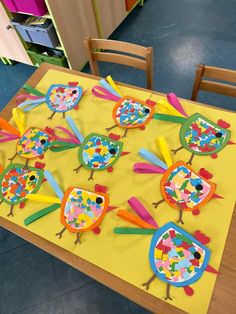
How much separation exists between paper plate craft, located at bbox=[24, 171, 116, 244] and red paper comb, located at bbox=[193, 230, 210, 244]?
0.33 m

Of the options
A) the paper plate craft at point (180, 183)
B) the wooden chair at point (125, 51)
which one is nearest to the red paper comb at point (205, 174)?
the paper plate craft at point (180, 183)

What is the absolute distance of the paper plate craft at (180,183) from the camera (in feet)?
3.19

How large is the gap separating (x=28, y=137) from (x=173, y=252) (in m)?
0.87

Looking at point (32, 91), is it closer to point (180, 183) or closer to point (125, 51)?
point (125, 51)

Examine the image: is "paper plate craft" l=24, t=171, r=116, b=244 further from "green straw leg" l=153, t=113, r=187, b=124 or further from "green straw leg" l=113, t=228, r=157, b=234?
"green straw leg" l=153, t=113, r=187, b=124

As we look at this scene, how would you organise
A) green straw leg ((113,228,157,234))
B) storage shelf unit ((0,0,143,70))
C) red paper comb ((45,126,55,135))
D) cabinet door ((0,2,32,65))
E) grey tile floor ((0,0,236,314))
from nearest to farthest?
1. green straw leg ((113,228,157,234))
2. red paper comb ((45,126,55,135))
3. grey tile floor ((0,0,236,314))
4. storage shelf unit ((0,0,143,70))
5. cabinet door ((0,2,32,65))

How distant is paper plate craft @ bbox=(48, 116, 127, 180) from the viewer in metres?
1.12

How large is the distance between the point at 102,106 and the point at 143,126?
25 cm

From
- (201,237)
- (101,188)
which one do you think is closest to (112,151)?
(101,188)

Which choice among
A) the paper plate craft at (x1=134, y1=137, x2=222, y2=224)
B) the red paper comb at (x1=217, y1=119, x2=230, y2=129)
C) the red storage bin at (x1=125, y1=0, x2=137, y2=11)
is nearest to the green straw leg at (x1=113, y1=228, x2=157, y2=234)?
the paper plate craft at (x1=134, y1=137, x2=222, y2=224)

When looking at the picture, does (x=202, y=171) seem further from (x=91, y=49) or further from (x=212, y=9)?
(x=212, y=9)

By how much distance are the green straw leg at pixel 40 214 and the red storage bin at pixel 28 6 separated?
166 cm

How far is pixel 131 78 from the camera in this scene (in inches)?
97.9

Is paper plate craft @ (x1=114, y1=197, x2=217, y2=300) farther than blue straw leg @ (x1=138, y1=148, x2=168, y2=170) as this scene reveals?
No
